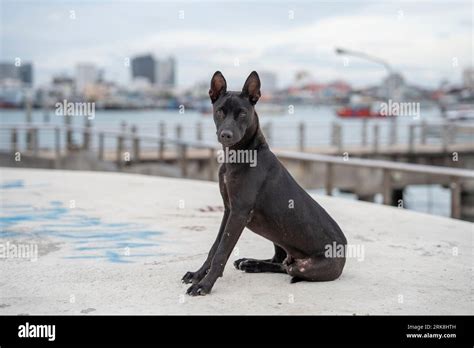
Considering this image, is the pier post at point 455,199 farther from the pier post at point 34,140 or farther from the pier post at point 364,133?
the pier post at point 364,133

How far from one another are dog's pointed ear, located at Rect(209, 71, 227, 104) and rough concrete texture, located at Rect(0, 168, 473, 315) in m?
1.25

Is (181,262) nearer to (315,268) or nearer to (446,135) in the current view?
(315,268)

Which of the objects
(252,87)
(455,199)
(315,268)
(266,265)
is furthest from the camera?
(455,199)

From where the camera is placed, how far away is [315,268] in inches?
191

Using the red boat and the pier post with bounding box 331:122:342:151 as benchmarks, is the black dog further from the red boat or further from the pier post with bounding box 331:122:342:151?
the red boat

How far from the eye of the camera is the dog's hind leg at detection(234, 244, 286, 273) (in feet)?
17.1

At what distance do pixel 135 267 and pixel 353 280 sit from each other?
5.24ft

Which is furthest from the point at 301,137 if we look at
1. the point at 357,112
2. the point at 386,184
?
the point at 357,112

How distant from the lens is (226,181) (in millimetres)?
4668

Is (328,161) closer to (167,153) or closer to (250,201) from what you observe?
(250,201)

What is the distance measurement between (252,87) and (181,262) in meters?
1.71

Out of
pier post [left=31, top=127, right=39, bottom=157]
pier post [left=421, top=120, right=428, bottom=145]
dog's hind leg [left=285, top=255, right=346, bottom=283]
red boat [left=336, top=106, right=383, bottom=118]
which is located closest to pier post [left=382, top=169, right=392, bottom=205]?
dog's hind leg [left=285, top=255, right=346, bottom=283]

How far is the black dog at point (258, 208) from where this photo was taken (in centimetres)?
445
